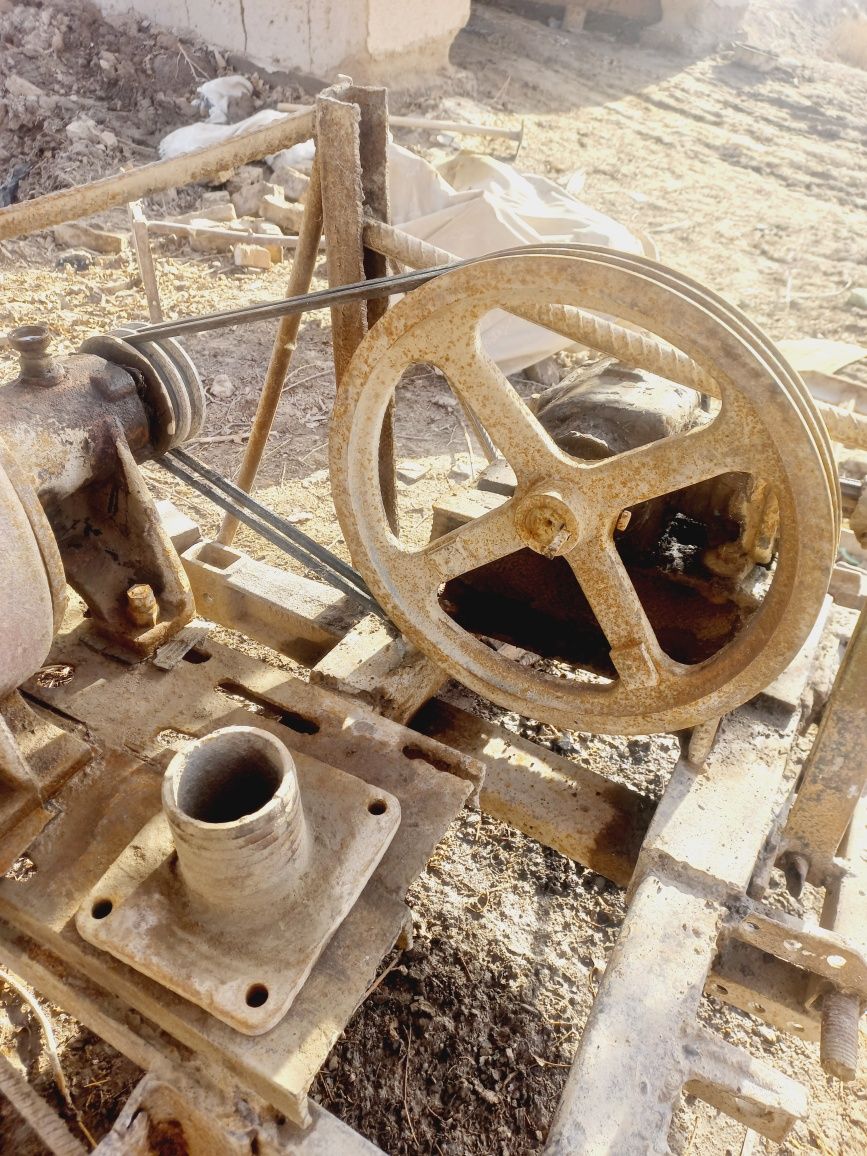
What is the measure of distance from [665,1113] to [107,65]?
387 inches

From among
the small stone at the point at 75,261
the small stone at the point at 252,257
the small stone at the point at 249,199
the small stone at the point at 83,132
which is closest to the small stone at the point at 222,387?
the small stone at the point at 252,257

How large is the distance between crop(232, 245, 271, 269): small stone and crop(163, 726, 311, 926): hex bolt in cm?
552

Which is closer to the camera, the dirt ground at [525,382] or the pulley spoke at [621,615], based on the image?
the pulley spoke at [621,615]

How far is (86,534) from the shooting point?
182 centimetres

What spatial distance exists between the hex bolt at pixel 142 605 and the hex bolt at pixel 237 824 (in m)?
0.62

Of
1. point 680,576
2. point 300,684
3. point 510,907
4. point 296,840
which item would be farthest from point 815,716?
point 296,840

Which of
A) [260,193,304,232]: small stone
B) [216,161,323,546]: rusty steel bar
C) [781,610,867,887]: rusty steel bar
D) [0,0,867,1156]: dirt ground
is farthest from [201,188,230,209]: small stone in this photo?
[781,610,867,887]: rusty steel bar

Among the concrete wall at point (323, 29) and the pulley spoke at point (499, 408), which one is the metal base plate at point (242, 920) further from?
the concrete wall at point (323, 29)

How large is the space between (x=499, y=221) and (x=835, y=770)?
3.92 m

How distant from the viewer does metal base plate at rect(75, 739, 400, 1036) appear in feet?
3.75

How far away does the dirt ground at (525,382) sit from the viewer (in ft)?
6.38

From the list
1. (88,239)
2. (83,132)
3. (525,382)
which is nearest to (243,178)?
(88,239)

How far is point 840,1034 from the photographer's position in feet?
4.48

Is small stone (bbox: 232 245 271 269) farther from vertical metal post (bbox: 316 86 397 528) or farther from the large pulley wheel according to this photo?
the large pulley wheel
